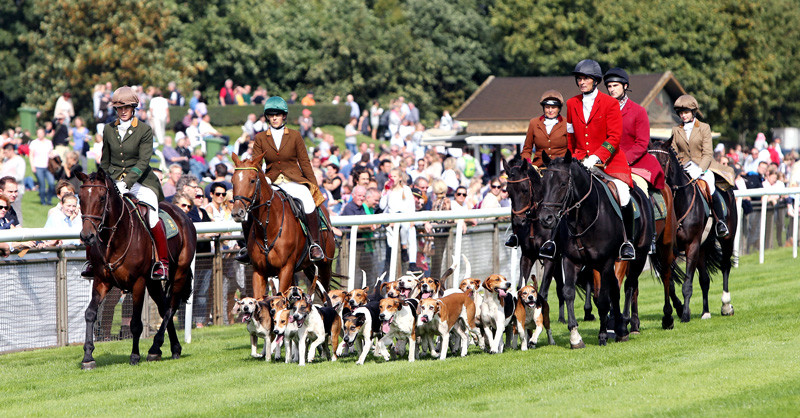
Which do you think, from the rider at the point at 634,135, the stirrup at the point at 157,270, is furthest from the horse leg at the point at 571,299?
the stirrup at the point at 157,270

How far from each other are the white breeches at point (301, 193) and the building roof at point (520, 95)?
1765 cm

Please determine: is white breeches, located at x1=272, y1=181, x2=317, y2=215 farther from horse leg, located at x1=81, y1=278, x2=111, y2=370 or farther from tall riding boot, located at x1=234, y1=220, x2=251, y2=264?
horse leg, located at x1=81, y1=278, x2=111, y2=370

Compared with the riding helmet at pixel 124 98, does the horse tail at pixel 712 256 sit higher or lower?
lower

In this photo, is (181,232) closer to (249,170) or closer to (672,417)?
(249,170)

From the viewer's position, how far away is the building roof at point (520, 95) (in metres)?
30.3

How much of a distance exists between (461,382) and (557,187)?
2171mm

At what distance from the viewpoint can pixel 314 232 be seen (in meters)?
12.4

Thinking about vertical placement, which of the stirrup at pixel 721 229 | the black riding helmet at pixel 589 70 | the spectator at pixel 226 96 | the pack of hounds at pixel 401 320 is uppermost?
the spectator at pixel 226 96

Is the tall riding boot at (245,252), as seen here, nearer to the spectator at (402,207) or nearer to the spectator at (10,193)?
the spectator at (10,193)

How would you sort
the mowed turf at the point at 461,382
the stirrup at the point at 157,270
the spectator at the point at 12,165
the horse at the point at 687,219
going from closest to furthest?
the mowed turf at the point at 461,382, the stirrup at the point at 157,270, the horse at the point at 687,219, the spectator at the point at 12,165

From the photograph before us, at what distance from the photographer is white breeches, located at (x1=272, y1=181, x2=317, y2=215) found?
12.3m

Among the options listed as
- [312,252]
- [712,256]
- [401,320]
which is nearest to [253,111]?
[712,256]

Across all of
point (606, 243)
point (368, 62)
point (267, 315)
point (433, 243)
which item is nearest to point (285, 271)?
point (267, 315)

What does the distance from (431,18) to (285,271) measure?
52128mm
